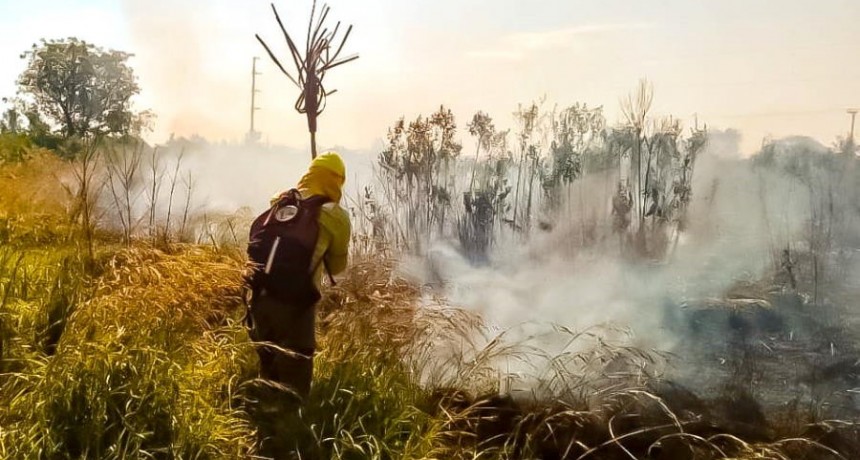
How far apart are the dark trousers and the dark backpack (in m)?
0.05

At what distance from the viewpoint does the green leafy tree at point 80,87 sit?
17.6 ft

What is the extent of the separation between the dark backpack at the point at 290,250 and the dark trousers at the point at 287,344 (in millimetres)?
46

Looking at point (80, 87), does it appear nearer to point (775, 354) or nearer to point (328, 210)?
point (328, 210)

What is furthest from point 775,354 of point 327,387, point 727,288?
point 327,387

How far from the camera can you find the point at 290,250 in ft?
10.7

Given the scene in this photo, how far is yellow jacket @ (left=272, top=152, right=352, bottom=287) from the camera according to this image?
10.8 feet

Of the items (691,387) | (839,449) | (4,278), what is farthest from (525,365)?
(4,278)

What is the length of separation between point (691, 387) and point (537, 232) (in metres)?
1.04

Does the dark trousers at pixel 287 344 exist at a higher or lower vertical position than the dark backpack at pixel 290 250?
lower

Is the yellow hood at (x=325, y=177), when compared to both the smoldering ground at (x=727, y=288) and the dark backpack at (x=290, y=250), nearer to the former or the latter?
the dark backpack at (x=290, y=250)

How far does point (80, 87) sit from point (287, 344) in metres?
3.36

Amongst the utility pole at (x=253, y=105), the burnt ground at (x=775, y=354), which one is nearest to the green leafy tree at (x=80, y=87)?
the utility pole at (x=253, y=105)

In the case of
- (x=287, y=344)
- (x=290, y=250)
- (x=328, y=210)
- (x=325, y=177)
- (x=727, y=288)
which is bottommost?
(x=287, y=344)

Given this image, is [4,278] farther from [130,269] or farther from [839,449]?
[839,449]
